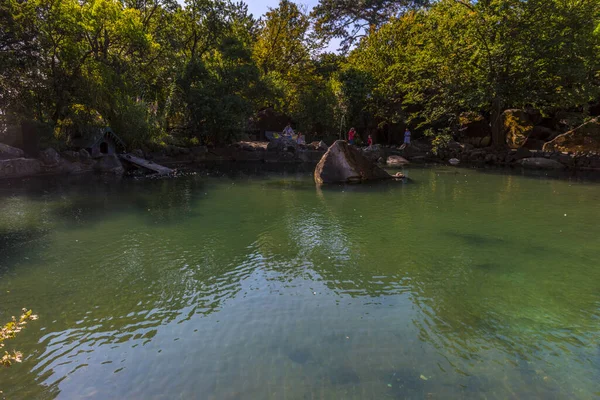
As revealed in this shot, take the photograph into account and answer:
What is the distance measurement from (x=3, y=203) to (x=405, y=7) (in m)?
49.5

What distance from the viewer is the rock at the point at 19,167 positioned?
1738 cm

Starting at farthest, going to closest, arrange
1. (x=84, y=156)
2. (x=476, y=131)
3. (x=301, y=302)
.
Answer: (x=476, y=131) → (x=84, y=156) → (x=301, y=302)

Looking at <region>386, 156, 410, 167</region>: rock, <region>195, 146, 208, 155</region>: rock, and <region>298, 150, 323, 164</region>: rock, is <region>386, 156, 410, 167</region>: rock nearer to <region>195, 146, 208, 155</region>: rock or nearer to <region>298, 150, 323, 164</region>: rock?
<region>298, 150, 323, 164</region>: rock

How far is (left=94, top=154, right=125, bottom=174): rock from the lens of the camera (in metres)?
20.2

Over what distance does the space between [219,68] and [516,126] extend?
2425 centimetres

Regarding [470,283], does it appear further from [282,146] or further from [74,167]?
[282,146]

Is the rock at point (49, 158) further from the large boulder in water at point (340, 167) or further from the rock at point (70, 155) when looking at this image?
the large boulder in water at point (340, 167)

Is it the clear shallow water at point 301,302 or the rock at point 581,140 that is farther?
the rock at point 581,140

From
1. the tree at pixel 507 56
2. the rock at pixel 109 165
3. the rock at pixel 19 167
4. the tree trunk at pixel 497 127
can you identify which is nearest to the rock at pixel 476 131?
the tree trunk at pixel 497 127

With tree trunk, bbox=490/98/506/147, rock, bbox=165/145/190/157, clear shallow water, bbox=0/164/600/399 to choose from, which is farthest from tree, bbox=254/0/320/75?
clear shallow water, bbox=0/164/600/399

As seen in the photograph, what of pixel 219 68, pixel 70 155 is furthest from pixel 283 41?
pixel 70 155

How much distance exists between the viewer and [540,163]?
2477 centimetres

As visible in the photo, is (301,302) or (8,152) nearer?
(301,302)

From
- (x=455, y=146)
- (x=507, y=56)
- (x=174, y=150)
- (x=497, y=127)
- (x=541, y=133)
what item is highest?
(x=507, y=56)
